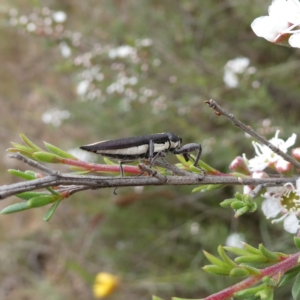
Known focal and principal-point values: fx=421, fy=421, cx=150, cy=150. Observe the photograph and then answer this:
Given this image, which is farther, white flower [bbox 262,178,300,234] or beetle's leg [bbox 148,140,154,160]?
white flower [bbox 262,178,300,234]

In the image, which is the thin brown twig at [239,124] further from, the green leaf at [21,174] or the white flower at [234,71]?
the white flower at [234,71]

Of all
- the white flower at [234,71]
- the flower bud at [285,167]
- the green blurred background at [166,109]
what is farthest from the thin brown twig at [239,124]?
the white flower at [234,71]

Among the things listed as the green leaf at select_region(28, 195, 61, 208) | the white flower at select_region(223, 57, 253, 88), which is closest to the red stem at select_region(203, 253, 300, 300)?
the green leaf at select_region(28, 195, 61, 208)

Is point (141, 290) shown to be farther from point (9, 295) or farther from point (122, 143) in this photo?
point (122, 143)

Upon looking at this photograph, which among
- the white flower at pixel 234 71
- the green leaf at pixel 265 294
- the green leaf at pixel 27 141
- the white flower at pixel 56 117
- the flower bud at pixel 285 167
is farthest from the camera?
the white flower at pixel 56 117

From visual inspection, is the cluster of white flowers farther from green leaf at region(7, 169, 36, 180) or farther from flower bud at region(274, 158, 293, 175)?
green leaf at region(7, 169, 36, 180)

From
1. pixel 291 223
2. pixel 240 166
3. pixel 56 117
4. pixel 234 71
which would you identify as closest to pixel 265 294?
pixel 291 223

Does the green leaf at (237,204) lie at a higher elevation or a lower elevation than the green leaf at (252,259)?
higher
